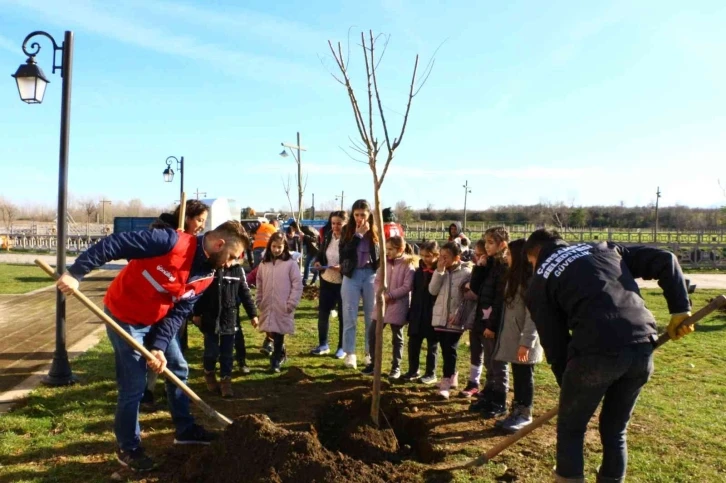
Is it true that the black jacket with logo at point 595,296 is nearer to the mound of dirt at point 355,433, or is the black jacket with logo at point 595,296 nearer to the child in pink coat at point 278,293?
the mound of dirt at point 355,433

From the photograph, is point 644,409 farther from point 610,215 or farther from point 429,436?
point 610,215

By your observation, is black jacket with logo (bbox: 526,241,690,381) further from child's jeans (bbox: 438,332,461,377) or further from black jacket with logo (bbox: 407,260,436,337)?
black jacket with logo (bbox: 407,260,436,337)

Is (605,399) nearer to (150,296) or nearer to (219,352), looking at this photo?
(150,296)

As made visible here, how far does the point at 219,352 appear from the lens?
17.8 feet

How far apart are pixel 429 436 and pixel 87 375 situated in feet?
12.0

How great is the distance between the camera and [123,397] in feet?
11.8

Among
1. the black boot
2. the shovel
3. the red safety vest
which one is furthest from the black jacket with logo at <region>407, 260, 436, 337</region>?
the red safety vest

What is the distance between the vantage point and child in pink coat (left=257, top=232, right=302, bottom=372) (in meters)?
6.16

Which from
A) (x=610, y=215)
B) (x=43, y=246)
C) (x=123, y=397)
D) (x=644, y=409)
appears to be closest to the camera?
(x=123, y=397)

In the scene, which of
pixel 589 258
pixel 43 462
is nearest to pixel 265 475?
pixel 43 462

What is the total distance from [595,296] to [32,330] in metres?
7.91

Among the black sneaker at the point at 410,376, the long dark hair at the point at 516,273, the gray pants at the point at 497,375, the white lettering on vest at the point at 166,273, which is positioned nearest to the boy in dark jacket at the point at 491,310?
the gray pants at the point at 497,375

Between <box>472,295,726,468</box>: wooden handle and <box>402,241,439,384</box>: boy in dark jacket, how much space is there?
1.97 m

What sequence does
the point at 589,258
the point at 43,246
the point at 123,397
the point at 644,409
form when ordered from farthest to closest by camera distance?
the point at 43,246 → the point at 644,409 → the point at 123,397 → the point at 589,258
